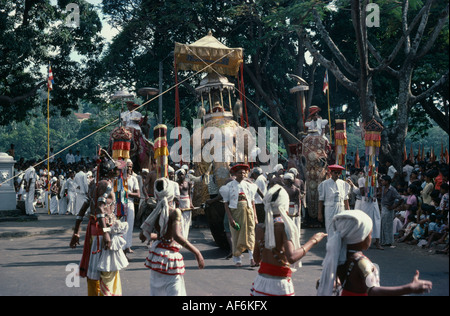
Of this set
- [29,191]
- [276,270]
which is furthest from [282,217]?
[29,191]

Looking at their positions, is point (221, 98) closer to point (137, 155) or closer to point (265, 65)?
point (137, 155)

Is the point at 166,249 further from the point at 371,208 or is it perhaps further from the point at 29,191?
the point at 29,191

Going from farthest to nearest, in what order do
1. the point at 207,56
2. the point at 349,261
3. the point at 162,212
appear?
the point at 207,56
the point at 162,212
the point at 349,261

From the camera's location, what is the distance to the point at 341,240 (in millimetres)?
4008

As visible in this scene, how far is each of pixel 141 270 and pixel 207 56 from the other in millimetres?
9162

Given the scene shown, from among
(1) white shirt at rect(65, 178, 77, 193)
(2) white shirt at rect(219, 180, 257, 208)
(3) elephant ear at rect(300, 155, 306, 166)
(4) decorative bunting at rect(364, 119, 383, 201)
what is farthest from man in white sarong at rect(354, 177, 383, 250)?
(1) white shirt at rect(65, 178, 77, 193)

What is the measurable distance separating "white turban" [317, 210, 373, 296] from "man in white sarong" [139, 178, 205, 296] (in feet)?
5.21

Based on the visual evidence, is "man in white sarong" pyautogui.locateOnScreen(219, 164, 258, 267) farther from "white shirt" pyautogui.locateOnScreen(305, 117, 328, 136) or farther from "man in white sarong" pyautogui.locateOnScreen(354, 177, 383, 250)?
"white shirt" pyautogui.locateOnScreen(305, 117, 328, 136)

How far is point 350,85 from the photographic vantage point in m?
18.9

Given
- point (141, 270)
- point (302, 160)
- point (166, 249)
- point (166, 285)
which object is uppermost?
point (302, 160)

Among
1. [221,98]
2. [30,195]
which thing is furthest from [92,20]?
[221,98]

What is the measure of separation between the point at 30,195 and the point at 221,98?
299 inches

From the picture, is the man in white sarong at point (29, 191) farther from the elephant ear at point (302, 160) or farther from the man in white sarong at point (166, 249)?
the man in white sarong at point (166, 249)

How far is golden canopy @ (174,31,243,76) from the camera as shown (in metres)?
16.2
